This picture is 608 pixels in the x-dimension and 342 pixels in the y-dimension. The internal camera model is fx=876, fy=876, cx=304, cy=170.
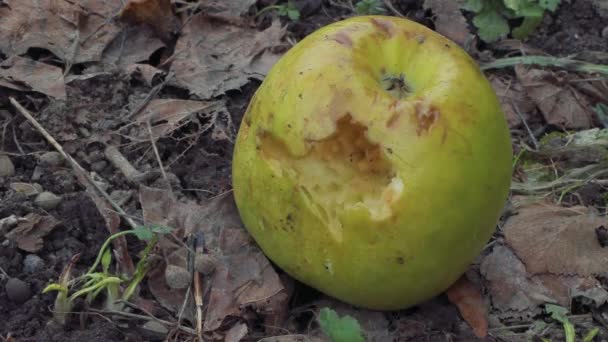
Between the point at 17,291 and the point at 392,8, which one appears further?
the point at 392,8

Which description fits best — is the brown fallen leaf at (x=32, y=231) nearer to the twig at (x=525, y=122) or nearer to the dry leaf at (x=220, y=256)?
the dry leaf at (x=220, y=256)

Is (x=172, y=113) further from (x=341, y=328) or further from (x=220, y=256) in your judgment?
(x=341, y=328)

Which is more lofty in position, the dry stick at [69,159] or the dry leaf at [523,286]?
the dry stick at [69,159]

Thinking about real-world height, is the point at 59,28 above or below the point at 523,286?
above

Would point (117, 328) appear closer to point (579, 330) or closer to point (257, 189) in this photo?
point (257, 189)

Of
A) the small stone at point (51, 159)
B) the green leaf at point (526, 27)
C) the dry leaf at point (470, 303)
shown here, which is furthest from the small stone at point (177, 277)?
the green leaf at point (526, 27)

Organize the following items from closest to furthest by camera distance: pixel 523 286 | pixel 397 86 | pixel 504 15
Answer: pixel 397 86
pixel 523 286
pixel 504 15

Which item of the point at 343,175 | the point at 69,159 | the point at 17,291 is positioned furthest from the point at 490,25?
the point at 17,291
